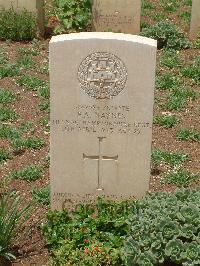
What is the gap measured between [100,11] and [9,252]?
5.97 meters

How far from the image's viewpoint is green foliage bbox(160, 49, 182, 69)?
937 centimetres

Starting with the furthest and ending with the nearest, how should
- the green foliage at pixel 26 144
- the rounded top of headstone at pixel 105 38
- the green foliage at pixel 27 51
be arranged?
1. the green foliage at pixel 27 51
2. the green foliage at pixel 26 144
3. the rounded top of headstone at pixel 105 38

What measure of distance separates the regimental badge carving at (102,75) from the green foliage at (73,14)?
5.41 metres

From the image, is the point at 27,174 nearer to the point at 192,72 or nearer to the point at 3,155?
the point at 3,155

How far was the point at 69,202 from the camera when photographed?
224 inches

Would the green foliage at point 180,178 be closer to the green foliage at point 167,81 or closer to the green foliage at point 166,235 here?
the green foliage at point 166,235

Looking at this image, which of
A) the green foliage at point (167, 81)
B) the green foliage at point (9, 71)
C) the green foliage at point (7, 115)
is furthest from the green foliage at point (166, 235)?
the green foliage at point (9, 71)

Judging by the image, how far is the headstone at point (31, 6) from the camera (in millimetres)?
10438

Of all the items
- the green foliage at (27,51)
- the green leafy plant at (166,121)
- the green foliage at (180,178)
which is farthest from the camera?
A: the green foliage at (27,51)

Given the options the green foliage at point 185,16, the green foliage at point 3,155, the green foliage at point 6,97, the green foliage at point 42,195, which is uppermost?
the green foliage at point 185,16

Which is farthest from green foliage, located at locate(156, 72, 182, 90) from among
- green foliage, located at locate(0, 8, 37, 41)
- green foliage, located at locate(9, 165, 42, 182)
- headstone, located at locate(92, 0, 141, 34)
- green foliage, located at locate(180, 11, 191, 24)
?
green foliage, located at locate(180, 11, 191, 24)

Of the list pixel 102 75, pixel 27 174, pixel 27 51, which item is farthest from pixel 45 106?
pixel 102 75

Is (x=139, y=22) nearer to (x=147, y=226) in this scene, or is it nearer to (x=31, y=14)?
(x=31, y=14)

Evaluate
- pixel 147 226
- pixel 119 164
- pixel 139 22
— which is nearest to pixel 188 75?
pixel 139 22
